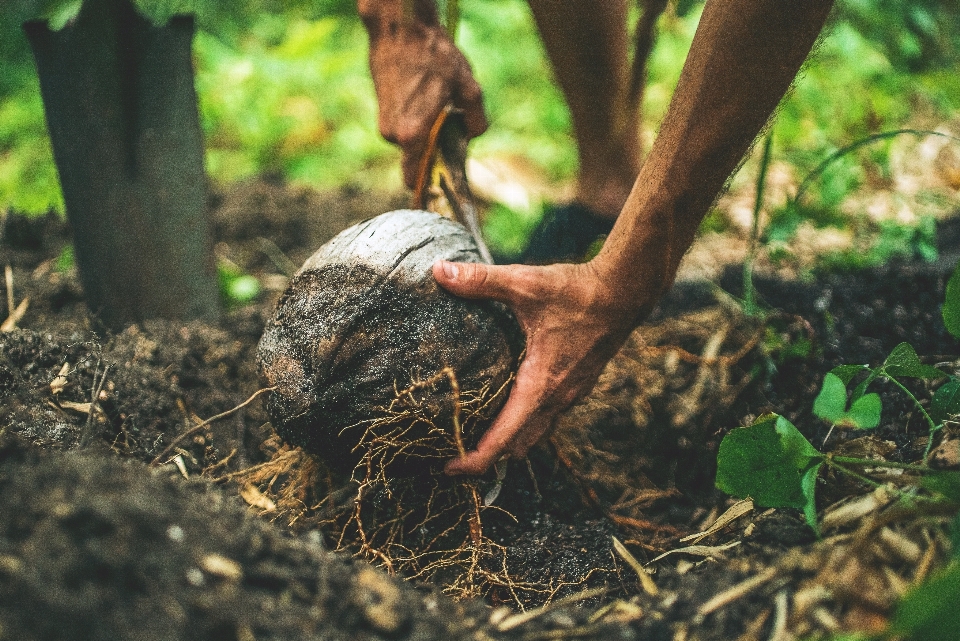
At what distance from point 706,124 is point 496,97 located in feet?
11.6

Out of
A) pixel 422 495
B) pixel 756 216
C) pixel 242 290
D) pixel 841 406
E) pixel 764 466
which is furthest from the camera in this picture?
pixel 242 290

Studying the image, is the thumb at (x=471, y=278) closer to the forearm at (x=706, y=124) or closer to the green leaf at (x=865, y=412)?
the forearm at (x=706, y=124)

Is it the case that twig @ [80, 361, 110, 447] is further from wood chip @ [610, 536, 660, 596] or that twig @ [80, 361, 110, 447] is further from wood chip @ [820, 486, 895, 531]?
wood chip @ [820, 486, 895, 531]

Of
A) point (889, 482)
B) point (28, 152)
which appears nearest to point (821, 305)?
point (889, 482)

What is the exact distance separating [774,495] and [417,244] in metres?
0.91

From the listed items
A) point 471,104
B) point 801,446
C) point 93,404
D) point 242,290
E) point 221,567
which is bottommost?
point 242,290

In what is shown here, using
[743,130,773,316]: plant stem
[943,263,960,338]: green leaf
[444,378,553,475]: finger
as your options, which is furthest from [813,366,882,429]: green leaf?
[743,130,773,316]: plant stem

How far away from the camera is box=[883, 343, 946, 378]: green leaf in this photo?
132 centimetres

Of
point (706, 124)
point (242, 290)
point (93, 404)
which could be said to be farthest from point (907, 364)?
point (242, 290)

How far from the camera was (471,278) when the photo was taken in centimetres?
147

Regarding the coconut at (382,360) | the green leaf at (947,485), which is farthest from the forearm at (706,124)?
the green leaf at (947,485)

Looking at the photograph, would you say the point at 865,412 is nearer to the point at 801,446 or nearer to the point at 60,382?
the point at 801,446

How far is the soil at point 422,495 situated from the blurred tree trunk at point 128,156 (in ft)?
0.49

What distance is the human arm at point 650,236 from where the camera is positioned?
4.26ft
